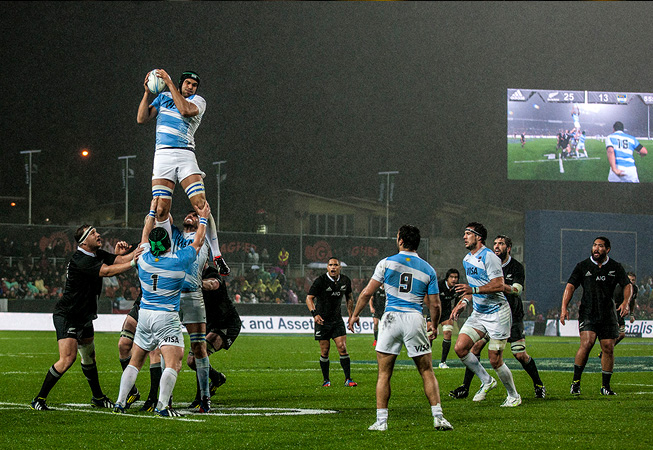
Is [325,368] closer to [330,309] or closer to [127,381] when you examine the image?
[330,309]

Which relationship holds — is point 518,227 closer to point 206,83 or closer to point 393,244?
point 393,244

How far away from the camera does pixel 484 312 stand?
12023 millimetres

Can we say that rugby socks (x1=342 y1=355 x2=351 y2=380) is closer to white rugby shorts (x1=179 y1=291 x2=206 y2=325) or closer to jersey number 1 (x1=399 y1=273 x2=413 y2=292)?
white rugby shorts (x1=179 y1=291 x2=206 y2=325)

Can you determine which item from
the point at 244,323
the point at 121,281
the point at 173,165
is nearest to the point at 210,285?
the point at 173,165

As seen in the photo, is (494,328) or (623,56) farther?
(623,56)

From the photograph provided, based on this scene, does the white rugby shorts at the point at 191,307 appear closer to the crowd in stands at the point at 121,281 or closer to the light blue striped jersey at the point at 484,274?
the light blue striped jersey at the point at 484,274

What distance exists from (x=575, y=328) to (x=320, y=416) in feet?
110

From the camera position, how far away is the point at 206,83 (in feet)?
229

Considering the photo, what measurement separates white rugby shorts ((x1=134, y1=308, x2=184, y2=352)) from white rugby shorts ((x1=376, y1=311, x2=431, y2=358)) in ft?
7.60

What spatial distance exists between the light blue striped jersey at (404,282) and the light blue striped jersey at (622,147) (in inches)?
1669

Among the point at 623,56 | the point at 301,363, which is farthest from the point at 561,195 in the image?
the point at 301,363

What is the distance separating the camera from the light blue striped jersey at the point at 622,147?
48250 mm

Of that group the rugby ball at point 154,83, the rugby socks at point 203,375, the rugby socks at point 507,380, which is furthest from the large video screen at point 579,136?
the rugby socks at point 203,375

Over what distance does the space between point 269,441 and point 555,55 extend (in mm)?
64678
